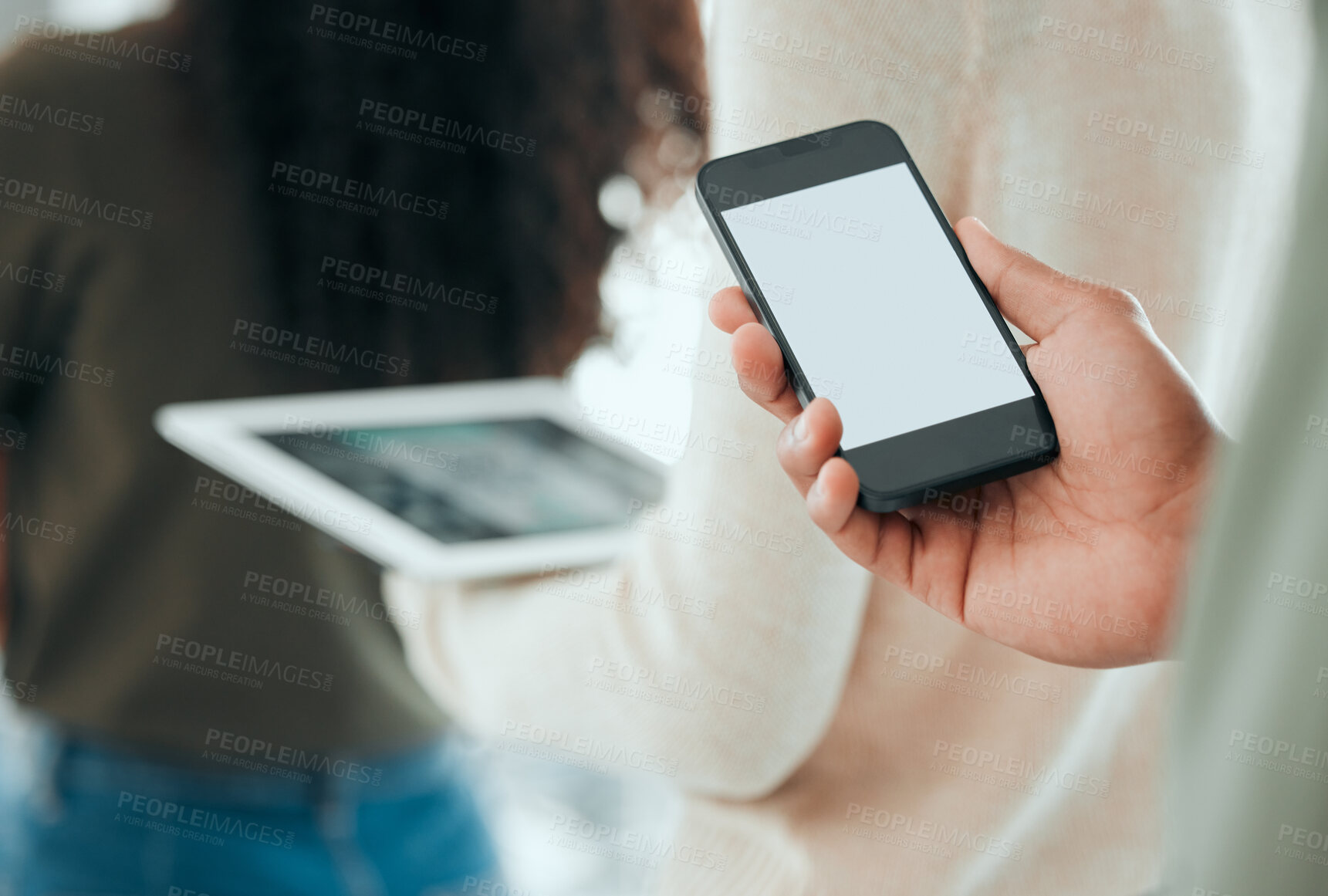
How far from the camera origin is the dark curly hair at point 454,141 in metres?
0.87

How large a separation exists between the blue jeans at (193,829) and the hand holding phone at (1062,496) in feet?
2.07

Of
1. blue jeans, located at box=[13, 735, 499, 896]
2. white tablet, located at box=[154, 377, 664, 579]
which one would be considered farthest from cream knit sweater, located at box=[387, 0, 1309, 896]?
blue jeans, located at box=[13, 735, 499, 896]

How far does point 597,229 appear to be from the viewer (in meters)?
1.07

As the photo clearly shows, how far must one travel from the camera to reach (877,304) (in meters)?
0.54

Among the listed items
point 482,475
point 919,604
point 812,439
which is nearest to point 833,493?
point 812,439

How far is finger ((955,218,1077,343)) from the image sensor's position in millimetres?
492

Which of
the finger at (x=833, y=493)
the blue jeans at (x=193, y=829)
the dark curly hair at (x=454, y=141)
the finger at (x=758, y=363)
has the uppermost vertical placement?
the dark curly hair at (x=454, y=141)

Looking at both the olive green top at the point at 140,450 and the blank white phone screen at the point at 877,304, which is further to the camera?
the olive green top at the point at 140,450

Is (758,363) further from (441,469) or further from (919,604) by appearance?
(441,469)

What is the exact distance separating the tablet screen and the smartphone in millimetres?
410

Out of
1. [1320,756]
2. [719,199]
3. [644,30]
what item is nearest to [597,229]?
[644,30]

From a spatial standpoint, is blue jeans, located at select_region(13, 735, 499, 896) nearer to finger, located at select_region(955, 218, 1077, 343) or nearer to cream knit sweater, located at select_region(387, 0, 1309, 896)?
cream knit sweater, located at select_region(387, 0, 1309, 896)

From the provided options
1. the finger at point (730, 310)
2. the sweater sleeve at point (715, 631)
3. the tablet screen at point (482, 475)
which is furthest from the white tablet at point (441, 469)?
the finger at point (730, 310)

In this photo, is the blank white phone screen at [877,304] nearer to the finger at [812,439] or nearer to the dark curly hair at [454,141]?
the finger at [812,439]
